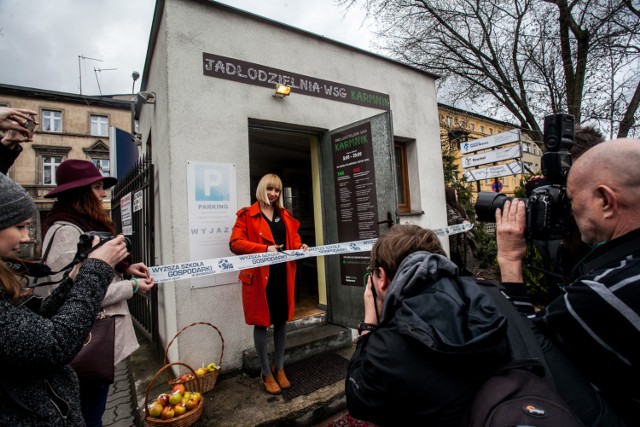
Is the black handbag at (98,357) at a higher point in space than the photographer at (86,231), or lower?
lower

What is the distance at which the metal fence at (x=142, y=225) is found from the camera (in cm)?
407

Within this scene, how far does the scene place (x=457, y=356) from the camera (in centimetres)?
92

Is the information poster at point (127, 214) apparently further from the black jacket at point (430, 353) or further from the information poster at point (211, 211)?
the black jacket at point (430, 353)

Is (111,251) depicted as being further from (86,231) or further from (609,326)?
(609,326)

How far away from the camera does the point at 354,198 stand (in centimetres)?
416

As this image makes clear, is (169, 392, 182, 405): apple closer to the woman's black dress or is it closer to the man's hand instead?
the woman's black dress

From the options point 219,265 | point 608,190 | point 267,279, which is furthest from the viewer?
point 267,279

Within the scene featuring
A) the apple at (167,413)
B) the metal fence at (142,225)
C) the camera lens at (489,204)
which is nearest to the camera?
the camera lens at (489,204)

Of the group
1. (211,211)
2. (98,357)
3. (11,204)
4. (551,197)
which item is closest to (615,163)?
(551,197)

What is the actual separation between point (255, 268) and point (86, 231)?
4.87 ft

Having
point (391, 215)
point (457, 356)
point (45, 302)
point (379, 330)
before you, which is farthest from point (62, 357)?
point (391, 215)

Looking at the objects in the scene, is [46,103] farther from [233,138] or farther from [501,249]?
[501,249]

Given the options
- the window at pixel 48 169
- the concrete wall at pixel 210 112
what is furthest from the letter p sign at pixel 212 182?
the window at pixel 48 169

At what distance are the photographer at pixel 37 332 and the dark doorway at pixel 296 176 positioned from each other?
4.37 m
